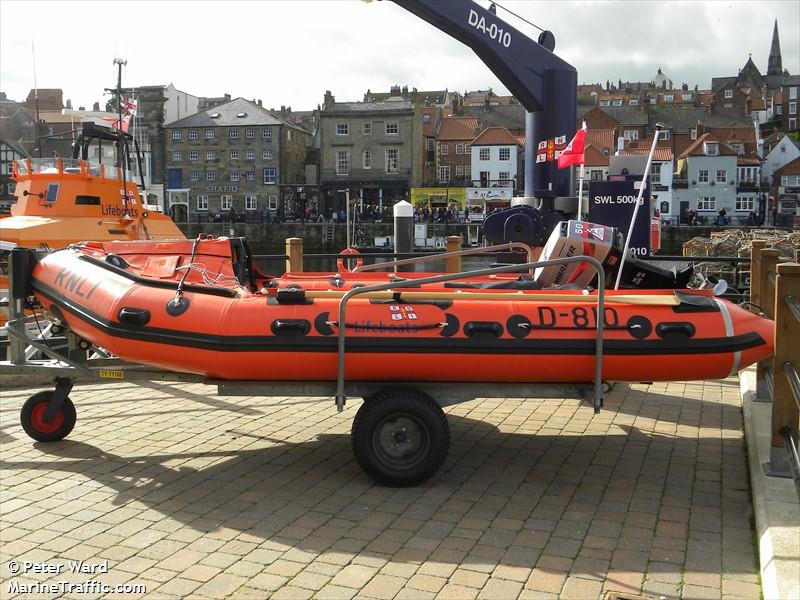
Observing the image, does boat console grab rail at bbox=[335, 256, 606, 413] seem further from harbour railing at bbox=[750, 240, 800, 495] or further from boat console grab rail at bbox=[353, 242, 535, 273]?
boat console grab rail at bbox=[353, 242, 535, 273]

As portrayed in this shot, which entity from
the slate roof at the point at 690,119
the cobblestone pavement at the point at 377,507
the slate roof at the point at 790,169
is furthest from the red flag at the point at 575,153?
the slate roof at the point at 690,119

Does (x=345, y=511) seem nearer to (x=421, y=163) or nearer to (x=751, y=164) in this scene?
(x=421, y=163)

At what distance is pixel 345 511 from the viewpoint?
15.9 ft

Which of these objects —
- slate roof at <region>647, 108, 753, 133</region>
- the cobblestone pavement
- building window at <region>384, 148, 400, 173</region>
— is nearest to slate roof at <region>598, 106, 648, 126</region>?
slate roof at <region>647, 108, 753, 133</region>

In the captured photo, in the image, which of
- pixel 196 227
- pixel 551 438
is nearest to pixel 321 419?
pixel 551 438

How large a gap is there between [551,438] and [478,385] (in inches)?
49.9

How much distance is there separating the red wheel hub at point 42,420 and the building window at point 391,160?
6279 centimetres

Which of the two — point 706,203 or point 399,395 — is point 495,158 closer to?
point 706,203

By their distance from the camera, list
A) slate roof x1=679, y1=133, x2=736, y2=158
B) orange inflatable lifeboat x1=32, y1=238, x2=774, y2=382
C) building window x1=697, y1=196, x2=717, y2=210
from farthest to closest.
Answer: building window x1=697, y1=196, x2=717, y2=210 < slate roof x1=679, y1=133, x2=736, y2=158 < orange inflatable lifeboat x1=32, y1=238, x2=774, y2=382

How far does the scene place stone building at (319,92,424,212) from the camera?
6744 centimetres

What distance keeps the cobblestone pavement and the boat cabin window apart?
1265 centimetres

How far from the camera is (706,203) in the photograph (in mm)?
67438

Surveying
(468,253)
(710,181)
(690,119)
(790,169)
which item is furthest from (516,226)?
(690,119)

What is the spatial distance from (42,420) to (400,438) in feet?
9.89
